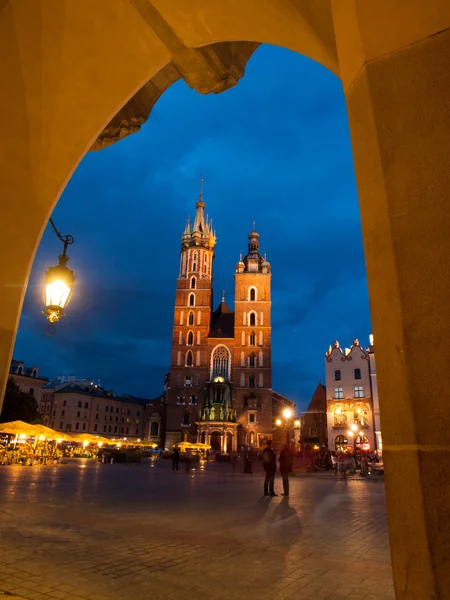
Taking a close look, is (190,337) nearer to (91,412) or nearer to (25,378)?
(25,378)

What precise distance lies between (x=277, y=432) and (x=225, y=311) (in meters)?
23.4

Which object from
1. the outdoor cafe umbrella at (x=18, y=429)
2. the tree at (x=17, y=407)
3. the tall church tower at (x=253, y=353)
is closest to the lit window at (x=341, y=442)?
the tall church tower at (x=253, y=353)

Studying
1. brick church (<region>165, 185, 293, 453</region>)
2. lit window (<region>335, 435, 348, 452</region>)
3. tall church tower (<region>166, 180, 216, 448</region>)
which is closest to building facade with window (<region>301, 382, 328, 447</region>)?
brick church (<region>165, 185, 293, 453</region>)

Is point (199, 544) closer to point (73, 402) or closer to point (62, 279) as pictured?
point (62, 279)

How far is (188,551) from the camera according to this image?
17.9 feet

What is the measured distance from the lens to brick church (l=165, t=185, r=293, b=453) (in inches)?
2431

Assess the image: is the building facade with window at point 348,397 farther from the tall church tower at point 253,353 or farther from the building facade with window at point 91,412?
the building facade with window at point 91,412

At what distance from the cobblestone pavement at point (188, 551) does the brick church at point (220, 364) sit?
53.5 m

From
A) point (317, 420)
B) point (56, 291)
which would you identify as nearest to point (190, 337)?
point (317, 420)

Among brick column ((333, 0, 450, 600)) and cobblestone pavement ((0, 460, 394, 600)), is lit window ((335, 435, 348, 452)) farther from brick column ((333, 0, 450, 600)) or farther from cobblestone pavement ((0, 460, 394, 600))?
brick column ((333, 0, 450, 600))

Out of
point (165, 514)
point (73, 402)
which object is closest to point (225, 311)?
point (73, 402)

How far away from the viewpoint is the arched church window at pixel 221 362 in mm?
65812

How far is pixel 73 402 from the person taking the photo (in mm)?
79125

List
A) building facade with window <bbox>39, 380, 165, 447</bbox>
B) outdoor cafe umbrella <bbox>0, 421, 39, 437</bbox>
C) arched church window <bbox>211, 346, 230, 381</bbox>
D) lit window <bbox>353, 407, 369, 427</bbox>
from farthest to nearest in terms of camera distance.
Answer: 1. building facade with window <bbox>39, 380, 165, 447</bbox>
2. arched church window <bbox>211, 346, 230, 381</bbox>
3. lit window <bbox>353, 407, 369, 427</bbox>
4. outdoor cafe umbrella <bbox>0, 421, 39, 437</bbox>
